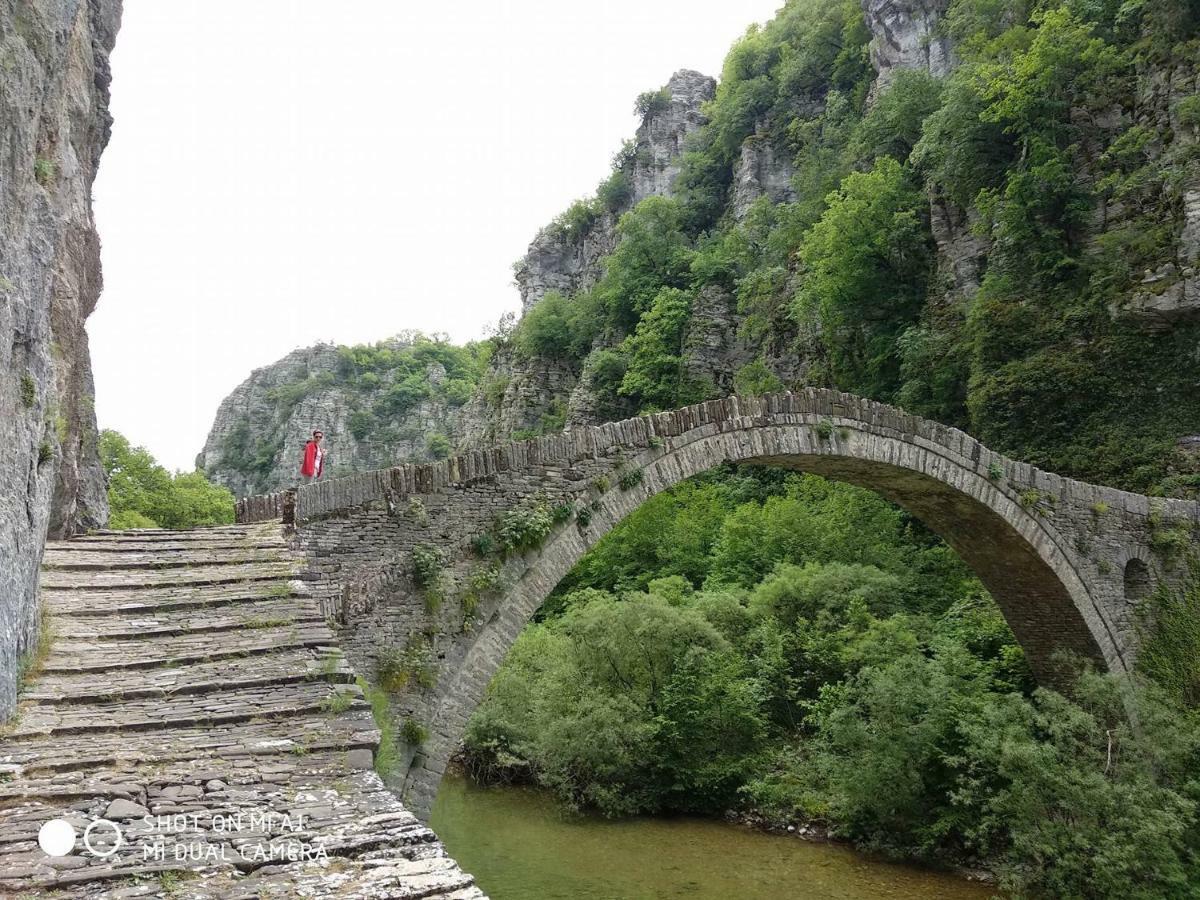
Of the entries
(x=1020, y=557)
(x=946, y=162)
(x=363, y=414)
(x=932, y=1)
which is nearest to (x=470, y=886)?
(x=1020, y=557)

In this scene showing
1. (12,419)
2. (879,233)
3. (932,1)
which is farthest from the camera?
(932,1)

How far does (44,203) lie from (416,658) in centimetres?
467

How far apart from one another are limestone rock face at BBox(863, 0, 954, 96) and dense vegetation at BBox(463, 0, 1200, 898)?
1.16m

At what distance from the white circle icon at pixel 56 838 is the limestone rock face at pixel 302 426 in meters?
62.2

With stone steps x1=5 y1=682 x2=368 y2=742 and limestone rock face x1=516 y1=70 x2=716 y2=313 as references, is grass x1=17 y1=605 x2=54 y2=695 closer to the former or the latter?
stone steps x1=5 y1=682 x2=368 y2=742

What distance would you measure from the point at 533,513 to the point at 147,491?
25.6 m

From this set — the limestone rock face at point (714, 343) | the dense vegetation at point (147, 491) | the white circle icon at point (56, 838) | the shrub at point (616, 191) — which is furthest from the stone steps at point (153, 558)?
the shrub at point (616, 191)

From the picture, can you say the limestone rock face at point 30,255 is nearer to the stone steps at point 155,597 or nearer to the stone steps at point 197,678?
the stone steps at point 197,678

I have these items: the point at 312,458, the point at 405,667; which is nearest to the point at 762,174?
the point at 312,458

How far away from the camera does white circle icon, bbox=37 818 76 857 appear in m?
2.29

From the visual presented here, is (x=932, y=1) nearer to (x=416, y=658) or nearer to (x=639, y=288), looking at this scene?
(x=639, y=288)

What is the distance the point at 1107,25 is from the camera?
18719 mm

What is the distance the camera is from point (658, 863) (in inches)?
460

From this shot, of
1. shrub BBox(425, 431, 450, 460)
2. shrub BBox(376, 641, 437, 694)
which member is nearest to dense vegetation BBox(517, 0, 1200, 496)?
shrub BBox(376, 641, 437, 694)
